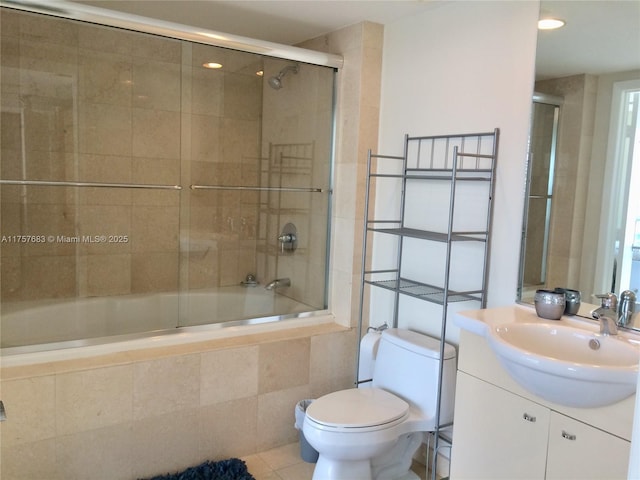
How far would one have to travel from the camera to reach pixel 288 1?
2516 millimetres

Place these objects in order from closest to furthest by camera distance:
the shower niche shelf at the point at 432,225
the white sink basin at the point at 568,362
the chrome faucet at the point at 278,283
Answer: the white sink basin at the point at 568,362
the shower niche shelf at the point at 432,225
the chrome faucet at the point at 278,283

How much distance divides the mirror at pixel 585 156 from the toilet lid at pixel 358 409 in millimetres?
Answer: 733

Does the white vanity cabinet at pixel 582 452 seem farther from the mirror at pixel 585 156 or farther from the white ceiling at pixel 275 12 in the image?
the white ceiling at pixel 275 12

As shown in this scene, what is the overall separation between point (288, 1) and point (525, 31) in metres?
1.11

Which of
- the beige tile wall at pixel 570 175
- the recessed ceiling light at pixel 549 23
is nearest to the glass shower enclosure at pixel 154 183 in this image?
the recessed ceiling light at pixel 549 23

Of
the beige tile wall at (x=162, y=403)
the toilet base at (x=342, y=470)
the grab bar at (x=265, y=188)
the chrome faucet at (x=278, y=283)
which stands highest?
the grab bar at (x=265, y=188)

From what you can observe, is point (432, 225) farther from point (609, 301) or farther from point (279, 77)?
point (279, 77)

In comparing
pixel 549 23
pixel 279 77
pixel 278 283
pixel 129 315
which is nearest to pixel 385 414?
pixel 278 283

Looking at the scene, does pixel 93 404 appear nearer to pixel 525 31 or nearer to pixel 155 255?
pixel 155 255

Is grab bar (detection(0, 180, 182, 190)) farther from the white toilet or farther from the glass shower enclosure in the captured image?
the white toilet

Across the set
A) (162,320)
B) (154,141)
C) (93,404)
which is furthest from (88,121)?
(93,404)

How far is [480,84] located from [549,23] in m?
0.37

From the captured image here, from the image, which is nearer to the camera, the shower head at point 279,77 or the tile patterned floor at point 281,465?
the tile patterned floor at point 281,465

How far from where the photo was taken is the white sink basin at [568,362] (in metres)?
1.46
